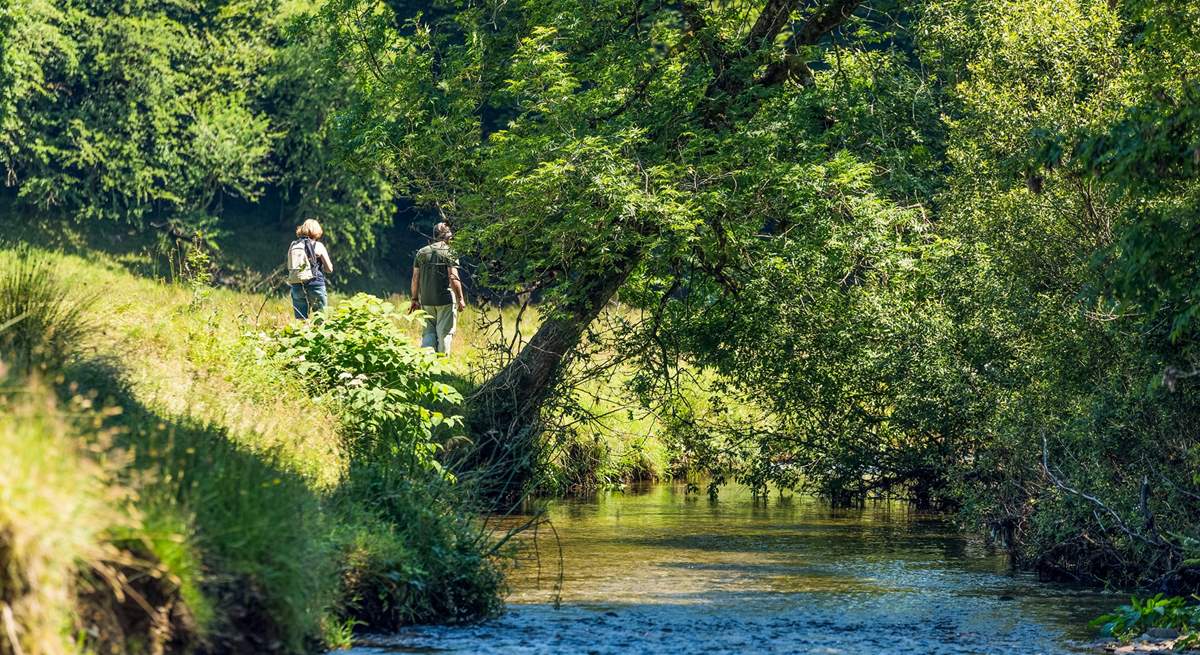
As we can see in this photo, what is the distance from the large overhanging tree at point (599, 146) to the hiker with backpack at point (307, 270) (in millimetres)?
1435

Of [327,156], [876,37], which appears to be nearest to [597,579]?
[876,37]

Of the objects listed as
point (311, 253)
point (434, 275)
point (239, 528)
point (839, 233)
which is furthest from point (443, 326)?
point (239, 528)

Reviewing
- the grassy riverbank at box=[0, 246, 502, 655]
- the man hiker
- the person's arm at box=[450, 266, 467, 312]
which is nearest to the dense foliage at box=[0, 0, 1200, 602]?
the man hiker

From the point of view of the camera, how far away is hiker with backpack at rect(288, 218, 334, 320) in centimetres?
1845

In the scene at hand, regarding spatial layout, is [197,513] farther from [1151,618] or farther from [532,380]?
[532,380]

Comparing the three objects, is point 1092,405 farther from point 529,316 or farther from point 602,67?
point 529,316

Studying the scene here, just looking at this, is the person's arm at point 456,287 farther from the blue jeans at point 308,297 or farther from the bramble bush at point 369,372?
the bramble bush at point 369,372

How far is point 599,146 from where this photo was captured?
52.2 feet

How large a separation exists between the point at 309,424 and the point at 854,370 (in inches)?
299

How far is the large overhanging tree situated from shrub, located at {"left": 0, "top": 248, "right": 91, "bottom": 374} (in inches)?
218

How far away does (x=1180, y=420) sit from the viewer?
1219 centimetres

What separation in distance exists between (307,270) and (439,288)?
183 cm

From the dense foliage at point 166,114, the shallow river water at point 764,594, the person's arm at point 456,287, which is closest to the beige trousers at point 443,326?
the person's arm at point 456,287

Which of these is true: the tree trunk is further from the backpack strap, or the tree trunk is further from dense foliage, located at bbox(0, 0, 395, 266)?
dense foliage, located at bbox(0, 0, 395, 266)
